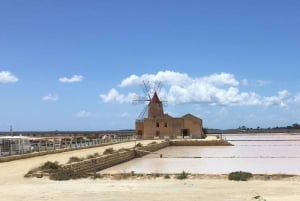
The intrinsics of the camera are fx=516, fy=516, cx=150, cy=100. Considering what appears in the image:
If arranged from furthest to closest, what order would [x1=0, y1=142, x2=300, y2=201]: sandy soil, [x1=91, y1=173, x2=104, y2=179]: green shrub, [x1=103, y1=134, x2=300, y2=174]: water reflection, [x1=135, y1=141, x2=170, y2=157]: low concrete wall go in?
[x1=135, y1=141, x2=170, y2=157]: low concrete wall → [x1=103, y1=134, x2=300, y2=174]: water reflection → [x1=91, y1=173, x2=104, y2=179]: green shrub → [x1=0, y1=142, x2=300, y2=201]: sandy soil

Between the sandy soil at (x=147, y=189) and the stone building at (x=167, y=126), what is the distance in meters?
53.4

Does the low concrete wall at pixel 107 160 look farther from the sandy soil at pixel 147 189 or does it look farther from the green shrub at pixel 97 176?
the sandy soil at pixel 147 189

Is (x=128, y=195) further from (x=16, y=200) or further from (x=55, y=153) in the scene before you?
(x=55, y=153)

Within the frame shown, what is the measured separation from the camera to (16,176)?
632 inches

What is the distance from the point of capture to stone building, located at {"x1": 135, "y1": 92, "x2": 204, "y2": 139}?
6881 cm

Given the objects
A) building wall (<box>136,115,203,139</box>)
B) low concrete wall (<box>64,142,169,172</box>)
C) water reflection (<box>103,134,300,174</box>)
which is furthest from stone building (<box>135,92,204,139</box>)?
water reflection (<box>103,134,300,174</box>)

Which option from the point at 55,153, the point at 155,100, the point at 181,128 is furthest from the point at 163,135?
the point at 55,153

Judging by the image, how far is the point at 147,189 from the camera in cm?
1275

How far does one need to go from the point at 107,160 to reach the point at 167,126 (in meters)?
41.9

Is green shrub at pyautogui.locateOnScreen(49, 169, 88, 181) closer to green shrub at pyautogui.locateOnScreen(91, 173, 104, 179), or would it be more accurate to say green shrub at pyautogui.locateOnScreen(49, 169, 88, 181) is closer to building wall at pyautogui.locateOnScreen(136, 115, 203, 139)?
green shrub at pyautogui.locateOnScreen(91, 173, 104, 179)

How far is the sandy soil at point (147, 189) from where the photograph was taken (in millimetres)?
11344

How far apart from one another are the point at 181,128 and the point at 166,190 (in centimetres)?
5786

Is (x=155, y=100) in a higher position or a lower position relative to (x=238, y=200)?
higher

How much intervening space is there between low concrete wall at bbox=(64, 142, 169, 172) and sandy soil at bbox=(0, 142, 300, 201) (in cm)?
430
